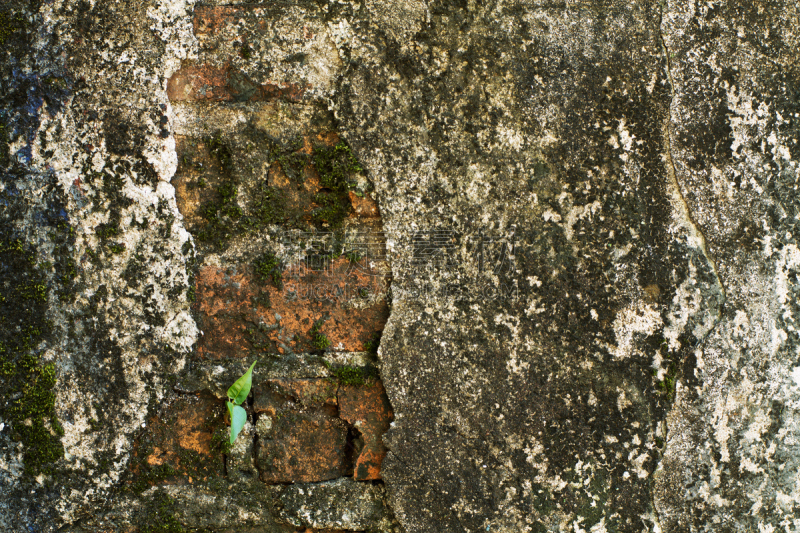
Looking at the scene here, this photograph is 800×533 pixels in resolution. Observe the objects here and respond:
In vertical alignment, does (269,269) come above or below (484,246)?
below

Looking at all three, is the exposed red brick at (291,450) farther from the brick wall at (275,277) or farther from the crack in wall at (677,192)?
the crack in wall at (677,192)

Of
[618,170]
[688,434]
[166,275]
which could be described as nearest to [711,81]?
[618,170]

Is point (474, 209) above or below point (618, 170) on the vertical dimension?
below

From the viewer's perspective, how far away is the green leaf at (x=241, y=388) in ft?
3.51

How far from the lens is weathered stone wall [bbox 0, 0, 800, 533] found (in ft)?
3.47

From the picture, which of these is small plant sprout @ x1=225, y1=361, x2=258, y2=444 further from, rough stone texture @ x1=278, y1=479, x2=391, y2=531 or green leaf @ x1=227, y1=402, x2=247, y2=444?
rough stone texture @ x1=278, y1=479, x2=391, y2=531

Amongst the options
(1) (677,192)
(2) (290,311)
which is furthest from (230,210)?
(1) (677,192)

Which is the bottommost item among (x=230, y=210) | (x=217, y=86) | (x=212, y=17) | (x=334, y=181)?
(x=230, y=210)

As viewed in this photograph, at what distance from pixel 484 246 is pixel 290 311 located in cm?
47

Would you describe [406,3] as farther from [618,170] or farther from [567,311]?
[567,311]

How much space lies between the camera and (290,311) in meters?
1.12

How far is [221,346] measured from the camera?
1.11m

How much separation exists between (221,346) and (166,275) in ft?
0.66

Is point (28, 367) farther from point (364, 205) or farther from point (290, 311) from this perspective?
point (364, 205)
